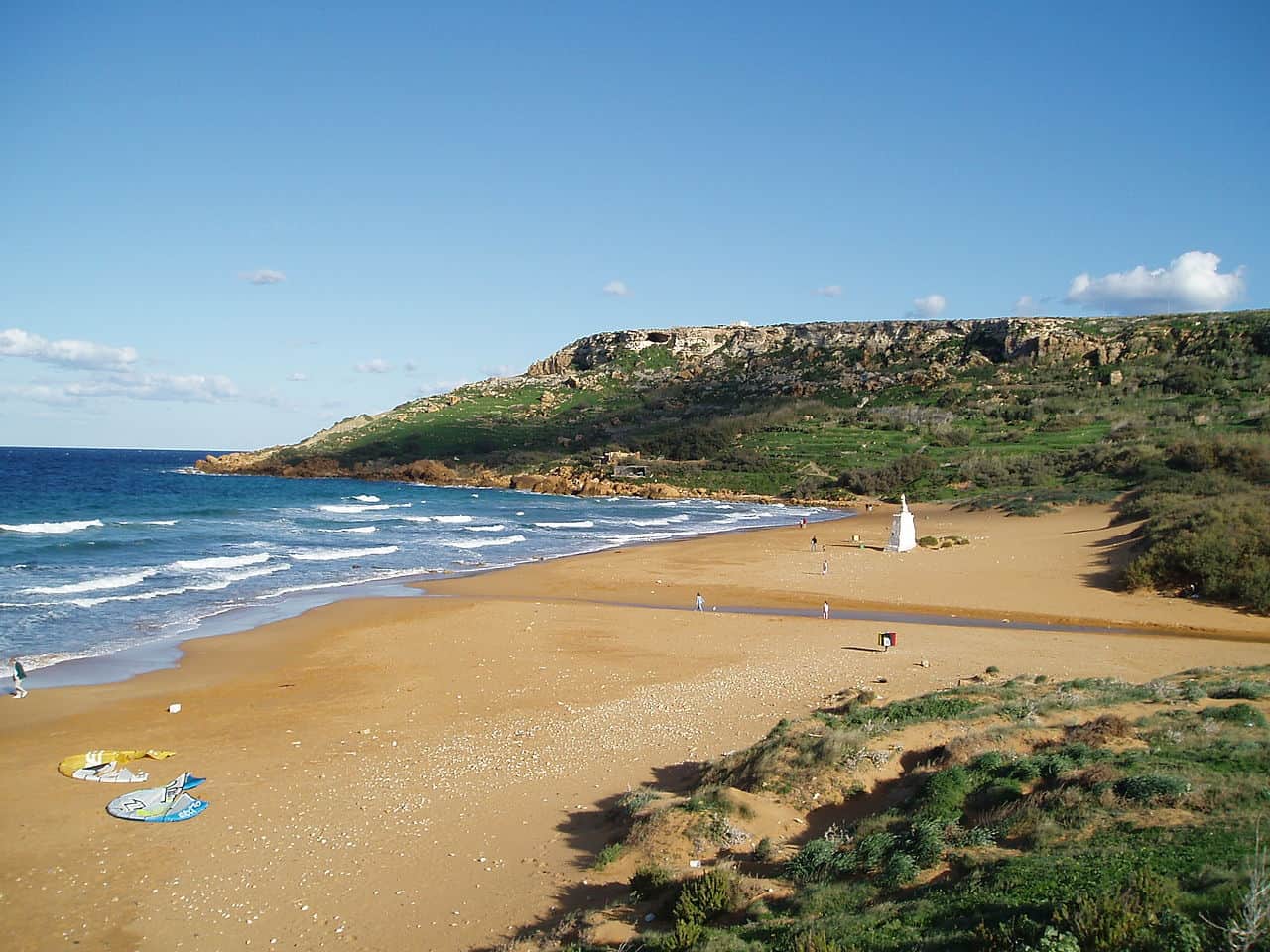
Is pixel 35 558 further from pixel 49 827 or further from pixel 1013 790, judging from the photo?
pixel 1013 790

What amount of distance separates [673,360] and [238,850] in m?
118

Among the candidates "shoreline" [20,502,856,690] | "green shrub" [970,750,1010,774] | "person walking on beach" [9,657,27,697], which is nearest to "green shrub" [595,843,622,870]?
"green shrub" [970,750,1010,774]

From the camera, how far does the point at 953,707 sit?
12.4 m

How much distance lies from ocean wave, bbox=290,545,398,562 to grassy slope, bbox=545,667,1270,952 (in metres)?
28.6

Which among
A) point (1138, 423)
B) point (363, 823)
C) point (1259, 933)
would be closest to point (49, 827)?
point (363, 823)

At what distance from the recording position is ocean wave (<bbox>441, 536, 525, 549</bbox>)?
137ft

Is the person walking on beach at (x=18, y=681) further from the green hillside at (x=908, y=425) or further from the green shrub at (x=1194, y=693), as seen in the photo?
the green hillside at (x=908, y=425)

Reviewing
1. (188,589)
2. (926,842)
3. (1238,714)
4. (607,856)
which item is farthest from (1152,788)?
(188,589)

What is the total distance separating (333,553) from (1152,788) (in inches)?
1388

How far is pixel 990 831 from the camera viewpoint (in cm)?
805

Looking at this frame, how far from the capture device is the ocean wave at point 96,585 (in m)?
26.8

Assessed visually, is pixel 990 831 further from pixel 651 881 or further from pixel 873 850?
pixel 651 881

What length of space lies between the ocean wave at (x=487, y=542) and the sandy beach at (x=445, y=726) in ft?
39.1

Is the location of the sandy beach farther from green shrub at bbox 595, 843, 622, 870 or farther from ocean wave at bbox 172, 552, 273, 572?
ocean wave at bbox 172, 552, 273, 572
